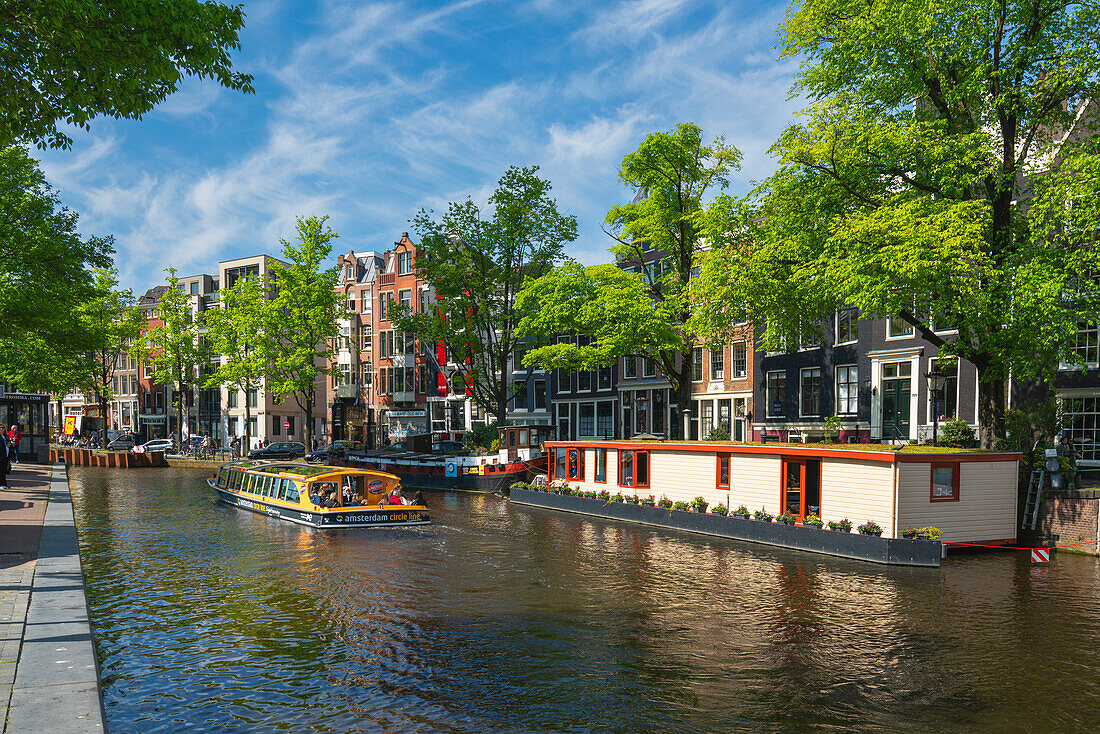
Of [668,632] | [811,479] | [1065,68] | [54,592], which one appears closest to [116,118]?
[54,592]

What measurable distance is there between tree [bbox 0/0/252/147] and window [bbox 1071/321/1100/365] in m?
30.0

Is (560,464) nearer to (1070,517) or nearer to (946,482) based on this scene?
(946,482)

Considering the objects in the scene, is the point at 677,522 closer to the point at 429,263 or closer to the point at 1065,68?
the point at 1065,68

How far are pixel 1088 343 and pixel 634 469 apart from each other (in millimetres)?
17810

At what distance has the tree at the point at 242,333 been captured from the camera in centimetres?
5484

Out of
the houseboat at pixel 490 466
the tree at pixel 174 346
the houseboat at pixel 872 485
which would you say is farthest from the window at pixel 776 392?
the tree at pixel 174 346

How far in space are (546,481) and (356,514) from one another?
11985mm

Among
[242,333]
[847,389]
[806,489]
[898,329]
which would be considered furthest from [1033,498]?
[242,333]

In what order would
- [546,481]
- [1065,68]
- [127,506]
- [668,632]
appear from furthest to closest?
[546,481]
[127,506]
[1065,68]
[668,632]

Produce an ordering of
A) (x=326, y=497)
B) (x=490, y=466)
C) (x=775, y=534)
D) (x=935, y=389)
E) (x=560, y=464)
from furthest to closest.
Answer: (x=490, y=466) → (x=560, y=464) → (x=935, y=389) → (x=326, y=497) → (x=775, y=534)

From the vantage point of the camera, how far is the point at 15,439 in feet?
Result: 151

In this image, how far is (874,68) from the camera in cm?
2486

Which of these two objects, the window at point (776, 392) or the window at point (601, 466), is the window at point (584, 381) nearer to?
the window at point (776, 392)

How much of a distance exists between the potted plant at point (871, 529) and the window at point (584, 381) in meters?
36.0
